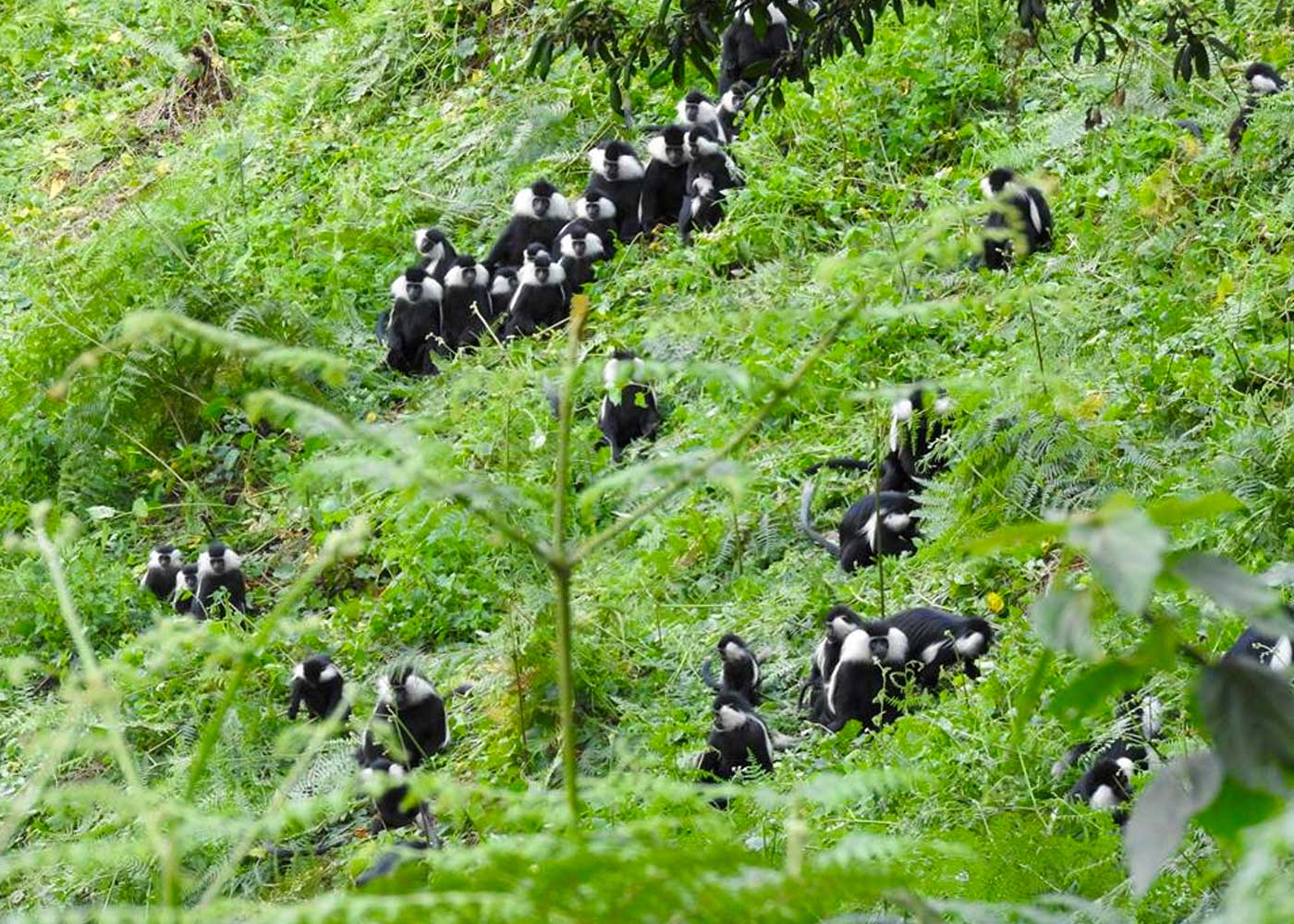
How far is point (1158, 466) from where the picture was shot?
7.14 m

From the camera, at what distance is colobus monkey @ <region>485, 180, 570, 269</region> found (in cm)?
1206

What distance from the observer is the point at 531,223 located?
12.1 meters

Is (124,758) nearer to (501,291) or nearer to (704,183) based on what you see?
(704,183)

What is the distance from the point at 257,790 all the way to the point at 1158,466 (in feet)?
12.6

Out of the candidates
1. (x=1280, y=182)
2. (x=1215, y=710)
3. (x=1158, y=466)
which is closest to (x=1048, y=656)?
(x=1215, y=710)

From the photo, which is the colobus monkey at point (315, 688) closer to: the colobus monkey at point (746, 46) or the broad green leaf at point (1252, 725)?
A: the colobus monkey at point (746, 46)

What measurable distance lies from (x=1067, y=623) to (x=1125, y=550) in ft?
0.47

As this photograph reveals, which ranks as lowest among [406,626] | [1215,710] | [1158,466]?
[406,626]

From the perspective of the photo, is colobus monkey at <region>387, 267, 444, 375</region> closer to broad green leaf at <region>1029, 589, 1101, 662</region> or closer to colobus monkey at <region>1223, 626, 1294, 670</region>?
colobus monkey at <region>1223, 626, 1294, 670</region>

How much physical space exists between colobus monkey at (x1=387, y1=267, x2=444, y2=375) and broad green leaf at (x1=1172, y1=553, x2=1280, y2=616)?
405 inches

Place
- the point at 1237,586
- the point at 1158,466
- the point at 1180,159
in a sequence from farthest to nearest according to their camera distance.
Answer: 1. the point at 1180,159
2. the point at 1158,466
3. the point at 1237,586

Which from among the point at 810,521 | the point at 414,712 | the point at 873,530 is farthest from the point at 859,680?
the point at 414,712

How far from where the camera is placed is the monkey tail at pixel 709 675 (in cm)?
750

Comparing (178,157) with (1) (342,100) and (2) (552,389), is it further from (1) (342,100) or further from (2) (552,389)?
(2) (552,389)
